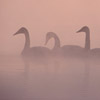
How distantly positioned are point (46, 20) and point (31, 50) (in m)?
0.25

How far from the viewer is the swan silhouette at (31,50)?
134 centimetres

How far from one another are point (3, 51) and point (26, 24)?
10.6 inches

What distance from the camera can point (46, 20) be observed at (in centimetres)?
133

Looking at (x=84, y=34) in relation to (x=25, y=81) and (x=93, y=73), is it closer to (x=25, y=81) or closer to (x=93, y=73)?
(x=93, y=73)

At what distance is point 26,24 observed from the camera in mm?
1341

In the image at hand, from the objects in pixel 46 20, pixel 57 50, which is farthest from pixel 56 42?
pixel 46 20

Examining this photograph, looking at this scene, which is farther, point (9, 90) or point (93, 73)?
point (9, 90)

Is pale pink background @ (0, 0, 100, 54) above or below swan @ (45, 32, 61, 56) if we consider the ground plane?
above

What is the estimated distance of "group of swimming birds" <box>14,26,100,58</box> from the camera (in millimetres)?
1278

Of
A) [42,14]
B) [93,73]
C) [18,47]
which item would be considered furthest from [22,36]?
[93,73]

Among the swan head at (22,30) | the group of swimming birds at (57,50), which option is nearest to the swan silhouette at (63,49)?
the group of swimming birds at (57,50)

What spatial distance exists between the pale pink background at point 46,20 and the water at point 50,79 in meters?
0.12

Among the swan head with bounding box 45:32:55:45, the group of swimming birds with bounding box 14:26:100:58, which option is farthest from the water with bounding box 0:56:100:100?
the swan head with bounding box 45:32:55:45

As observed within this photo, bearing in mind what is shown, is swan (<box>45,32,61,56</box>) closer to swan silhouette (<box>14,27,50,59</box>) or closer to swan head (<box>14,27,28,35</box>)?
swan silhouette (<box>14,27,50,59</box>)
